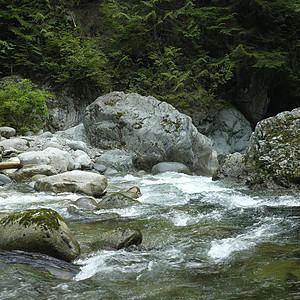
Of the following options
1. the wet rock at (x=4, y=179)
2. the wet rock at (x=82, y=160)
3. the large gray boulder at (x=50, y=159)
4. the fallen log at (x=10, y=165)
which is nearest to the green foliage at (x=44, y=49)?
the wet rock at (x=82, y=160)

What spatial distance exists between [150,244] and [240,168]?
642 centimetres

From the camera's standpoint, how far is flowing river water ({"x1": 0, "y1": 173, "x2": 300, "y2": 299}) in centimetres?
290

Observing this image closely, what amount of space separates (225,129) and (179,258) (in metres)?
15.8

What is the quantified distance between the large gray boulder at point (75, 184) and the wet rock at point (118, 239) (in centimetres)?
350

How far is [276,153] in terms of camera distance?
846cm

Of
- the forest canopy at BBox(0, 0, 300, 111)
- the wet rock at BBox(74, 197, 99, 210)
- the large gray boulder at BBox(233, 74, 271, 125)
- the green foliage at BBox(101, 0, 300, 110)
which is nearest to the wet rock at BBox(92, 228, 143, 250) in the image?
the wet rock at BBox(74, 197, 99, 210)

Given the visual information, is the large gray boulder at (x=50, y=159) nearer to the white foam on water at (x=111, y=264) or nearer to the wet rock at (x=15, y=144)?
the wet rock at (x=15, y=144)

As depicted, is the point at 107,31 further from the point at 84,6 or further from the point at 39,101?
the point at 39,101

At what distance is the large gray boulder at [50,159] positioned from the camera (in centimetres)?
984

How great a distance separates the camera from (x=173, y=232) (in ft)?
16.0

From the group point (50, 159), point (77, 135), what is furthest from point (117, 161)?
point (77, 135)

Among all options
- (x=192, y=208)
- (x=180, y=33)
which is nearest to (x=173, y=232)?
(x=192, y=208)

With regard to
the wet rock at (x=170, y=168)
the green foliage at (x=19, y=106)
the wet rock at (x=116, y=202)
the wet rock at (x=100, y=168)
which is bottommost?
the wet rock at (x=170, y=168)

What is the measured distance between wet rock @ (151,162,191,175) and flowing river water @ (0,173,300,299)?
17.6 ft
